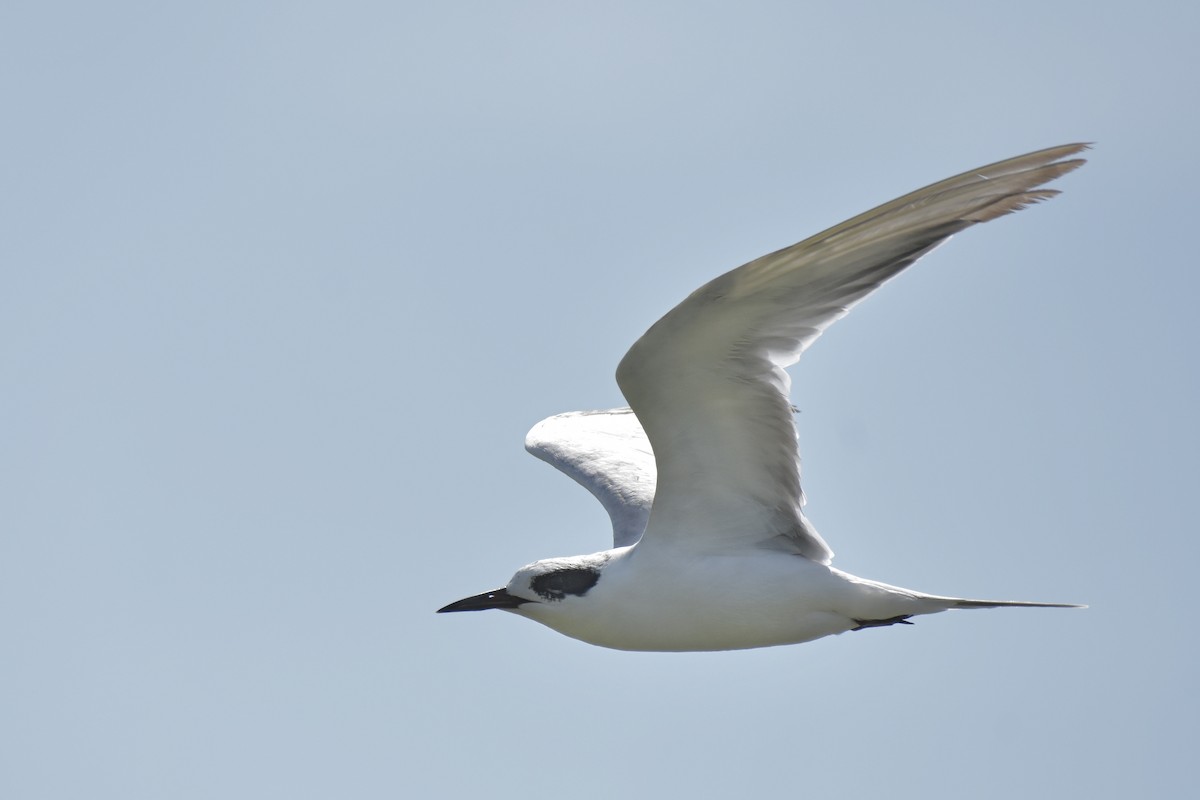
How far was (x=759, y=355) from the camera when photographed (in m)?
8.27

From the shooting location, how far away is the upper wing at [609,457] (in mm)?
11078

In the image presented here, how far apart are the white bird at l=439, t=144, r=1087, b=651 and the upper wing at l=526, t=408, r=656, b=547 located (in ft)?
2.24

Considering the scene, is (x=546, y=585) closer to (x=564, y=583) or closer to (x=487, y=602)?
(x=564, y=583)

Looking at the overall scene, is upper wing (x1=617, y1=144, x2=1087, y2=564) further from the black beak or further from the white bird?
the black beak

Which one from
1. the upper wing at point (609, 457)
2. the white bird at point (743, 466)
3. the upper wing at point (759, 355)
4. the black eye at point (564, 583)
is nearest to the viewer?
the upper wing at point (759, 355)

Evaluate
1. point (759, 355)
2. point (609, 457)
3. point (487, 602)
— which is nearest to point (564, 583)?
point (487, 602)

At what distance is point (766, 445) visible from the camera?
349 inches

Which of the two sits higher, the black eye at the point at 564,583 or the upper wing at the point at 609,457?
the upper wing at the point at 609,457

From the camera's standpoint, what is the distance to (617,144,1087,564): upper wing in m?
7.52

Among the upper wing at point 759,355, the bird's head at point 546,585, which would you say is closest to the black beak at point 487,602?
the bird's head at point 546,585

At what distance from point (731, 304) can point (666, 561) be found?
2068 millimetres

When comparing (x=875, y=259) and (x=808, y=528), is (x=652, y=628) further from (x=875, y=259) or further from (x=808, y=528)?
(x=875, y=259)

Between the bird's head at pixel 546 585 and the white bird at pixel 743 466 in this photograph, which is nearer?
the white bird at pixel 743 466

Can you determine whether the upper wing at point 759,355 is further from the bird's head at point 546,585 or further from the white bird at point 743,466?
the bird's head at point 546,585
